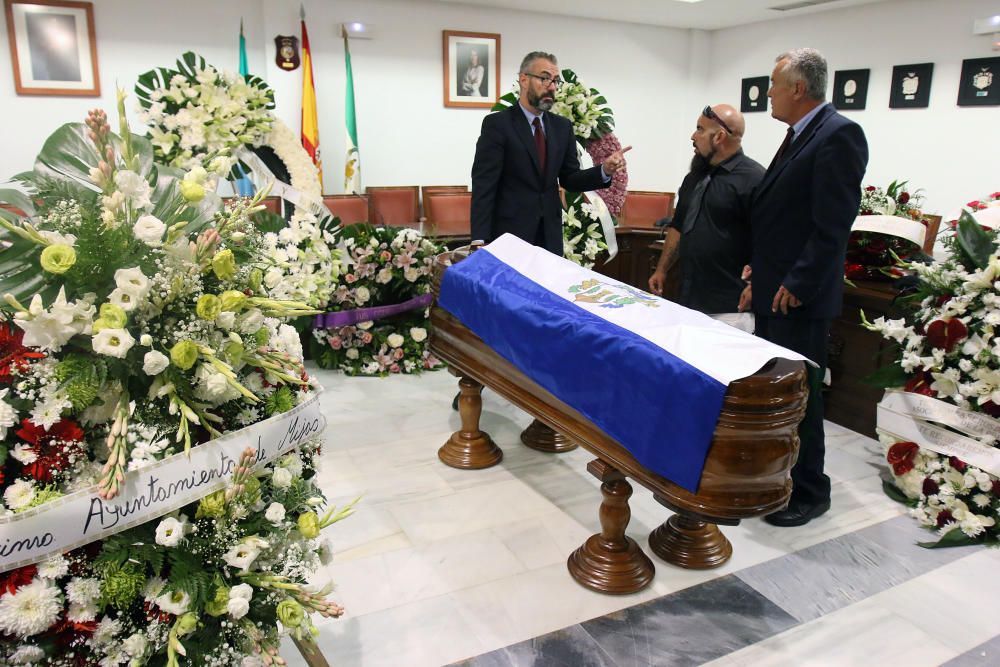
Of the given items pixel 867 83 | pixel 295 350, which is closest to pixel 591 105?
pixel 295 350

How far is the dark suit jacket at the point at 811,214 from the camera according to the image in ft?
7.56

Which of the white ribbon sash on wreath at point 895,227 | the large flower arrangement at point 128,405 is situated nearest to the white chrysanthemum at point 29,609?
the large flower arrangement at point 128,405

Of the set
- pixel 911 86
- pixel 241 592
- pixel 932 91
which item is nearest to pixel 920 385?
pixel 241 592

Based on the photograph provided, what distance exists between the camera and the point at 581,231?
4195 millimetres

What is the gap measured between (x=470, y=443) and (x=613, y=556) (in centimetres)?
97

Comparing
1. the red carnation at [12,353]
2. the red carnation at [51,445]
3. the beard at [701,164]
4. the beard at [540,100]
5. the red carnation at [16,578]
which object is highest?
the beard at [540,100]

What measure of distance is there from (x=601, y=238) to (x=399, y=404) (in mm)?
1514

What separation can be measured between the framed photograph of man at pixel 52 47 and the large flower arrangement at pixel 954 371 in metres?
6.54

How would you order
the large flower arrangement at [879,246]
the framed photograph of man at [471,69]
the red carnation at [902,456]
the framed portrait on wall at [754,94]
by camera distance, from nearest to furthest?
the red carnation at [902,456] → the large flower arrangement at [879,246] → the framed photograph of man at [471,69] → the framed portrait on wall at [754,94]

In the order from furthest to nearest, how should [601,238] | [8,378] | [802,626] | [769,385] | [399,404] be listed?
[601,238], [399,404], [802,626], [769,385], [8,378]

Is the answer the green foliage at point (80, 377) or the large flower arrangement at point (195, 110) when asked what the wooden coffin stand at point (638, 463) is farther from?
the green foliage at point (80, 377)

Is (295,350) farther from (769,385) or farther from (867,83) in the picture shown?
(867,83)

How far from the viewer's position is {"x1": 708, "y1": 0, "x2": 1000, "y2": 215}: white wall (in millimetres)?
6598

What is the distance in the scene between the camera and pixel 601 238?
167 inches
